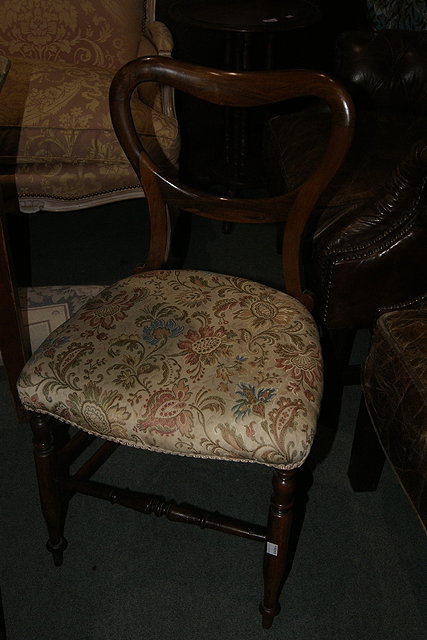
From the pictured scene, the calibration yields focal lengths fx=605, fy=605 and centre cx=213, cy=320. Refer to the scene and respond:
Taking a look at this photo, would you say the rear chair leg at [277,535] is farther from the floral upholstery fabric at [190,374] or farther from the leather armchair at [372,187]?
the leather armchair at [372,187]

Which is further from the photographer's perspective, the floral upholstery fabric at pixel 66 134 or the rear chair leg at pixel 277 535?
the floral upholstery fabric at pixel 66 134

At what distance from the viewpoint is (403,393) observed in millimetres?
1038

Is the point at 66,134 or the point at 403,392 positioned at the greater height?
the point at 66,134

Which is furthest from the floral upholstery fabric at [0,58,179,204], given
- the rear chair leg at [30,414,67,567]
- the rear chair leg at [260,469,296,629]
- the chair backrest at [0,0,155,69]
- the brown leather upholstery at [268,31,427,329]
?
the rear chair leg at [260,469,296,629]

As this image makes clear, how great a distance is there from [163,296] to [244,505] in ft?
1.81

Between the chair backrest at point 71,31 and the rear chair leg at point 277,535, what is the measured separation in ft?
5.24

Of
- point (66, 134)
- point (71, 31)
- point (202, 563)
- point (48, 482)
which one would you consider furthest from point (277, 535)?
point (71, 31)

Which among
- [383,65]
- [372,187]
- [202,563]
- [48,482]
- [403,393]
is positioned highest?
[383,65]

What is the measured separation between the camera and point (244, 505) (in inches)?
55.1

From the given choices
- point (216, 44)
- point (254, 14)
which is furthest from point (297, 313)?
point (216, 44)

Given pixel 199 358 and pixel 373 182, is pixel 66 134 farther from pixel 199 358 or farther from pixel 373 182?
pixel 199 358

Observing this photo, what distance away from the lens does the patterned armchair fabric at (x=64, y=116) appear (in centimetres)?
172

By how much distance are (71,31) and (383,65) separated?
40.3 inches

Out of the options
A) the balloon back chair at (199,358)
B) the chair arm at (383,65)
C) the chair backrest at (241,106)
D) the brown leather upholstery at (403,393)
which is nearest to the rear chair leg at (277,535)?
the balloon back chair at (199,358)
